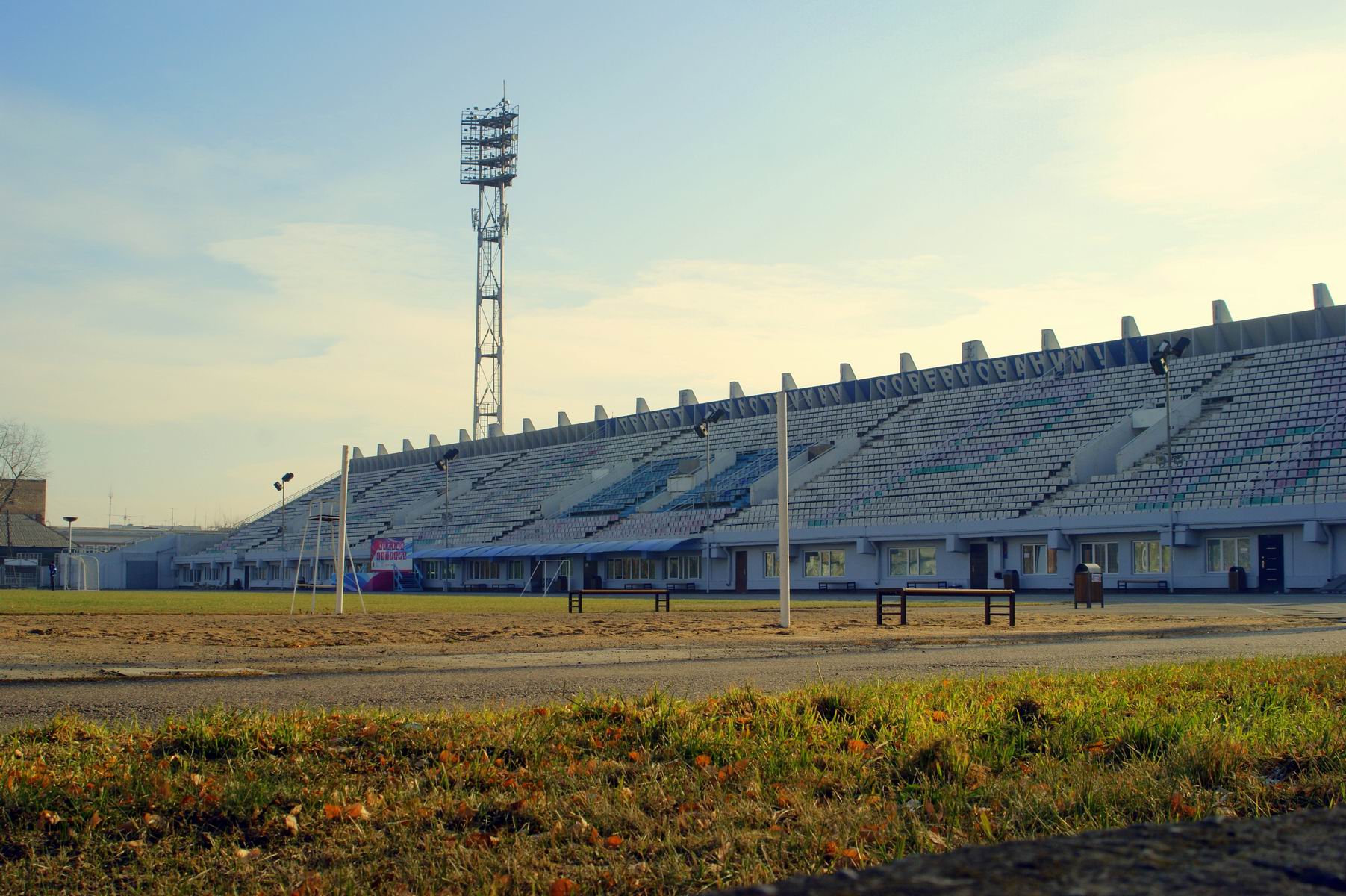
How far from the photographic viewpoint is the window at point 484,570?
71562 mm

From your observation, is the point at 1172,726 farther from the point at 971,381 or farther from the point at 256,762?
the point at 971,381

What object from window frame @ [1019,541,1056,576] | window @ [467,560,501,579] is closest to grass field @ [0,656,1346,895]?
window frame @ [1019,541,1056,576]

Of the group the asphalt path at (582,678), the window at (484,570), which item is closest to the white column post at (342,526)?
the asphalt path at (582,678)

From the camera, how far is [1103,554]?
47.0 meters

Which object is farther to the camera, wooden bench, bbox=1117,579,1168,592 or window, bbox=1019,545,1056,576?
window, bbox=1019,545,1056,576

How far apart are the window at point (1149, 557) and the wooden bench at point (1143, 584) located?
620mm

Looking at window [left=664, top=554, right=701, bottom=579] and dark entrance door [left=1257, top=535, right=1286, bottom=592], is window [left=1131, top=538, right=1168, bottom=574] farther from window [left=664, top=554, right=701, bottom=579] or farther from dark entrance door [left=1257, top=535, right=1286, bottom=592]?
window [left=664, top=554, right=701, bottom=579]

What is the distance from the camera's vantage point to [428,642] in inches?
716

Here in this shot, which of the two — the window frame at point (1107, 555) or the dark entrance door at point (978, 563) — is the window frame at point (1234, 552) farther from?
the dark entrance door at point (978, 563)

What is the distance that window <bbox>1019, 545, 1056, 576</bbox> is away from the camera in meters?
48.2

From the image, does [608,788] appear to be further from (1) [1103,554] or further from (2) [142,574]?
(2) [142,574]

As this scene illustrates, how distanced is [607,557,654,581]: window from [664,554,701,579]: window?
113cm

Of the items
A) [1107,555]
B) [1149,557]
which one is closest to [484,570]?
[1107,555]

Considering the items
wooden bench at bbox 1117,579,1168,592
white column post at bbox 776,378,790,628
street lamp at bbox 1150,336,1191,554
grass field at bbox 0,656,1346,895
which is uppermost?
street lamp at bbox 1150,336,1191,554
